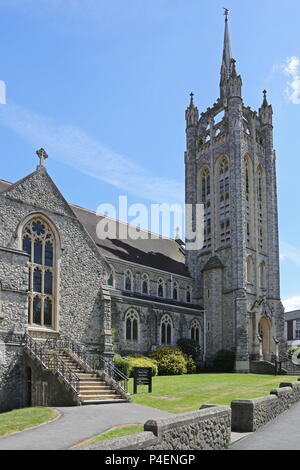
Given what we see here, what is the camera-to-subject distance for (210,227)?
152 feet

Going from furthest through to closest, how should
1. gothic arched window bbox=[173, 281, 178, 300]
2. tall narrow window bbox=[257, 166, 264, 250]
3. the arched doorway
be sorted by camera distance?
tall narrow window bbox=[257, 166, 264, 250], gothic arched window bbox=[173, 281, 178, 300], the arched doorway

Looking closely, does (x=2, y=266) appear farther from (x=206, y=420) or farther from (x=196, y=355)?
(x=196, y=355)

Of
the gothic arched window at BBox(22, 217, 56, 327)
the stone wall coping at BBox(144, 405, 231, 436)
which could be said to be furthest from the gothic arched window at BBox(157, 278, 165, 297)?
the stone wall coping at BBox(144, 405, 231, 436)

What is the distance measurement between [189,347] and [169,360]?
451 cm

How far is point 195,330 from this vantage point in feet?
137

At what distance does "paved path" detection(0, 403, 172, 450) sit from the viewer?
1093 cm

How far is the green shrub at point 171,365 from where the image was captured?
34250mm

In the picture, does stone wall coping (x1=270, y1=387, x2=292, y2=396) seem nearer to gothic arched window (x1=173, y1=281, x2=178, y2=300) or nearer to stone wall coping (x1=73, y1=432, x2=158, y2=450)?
stone wall coping (x1=73, y1=432, x2=158, y2=450)

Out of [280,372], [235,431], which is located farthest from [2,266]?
[280,372]

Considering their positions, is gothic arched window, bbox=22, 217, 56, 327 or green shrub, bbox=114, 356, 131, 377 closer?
gothic arched window, bbox=22, 217, 56, 327

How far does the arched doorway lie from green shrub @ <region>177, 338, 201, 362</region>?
7.43m

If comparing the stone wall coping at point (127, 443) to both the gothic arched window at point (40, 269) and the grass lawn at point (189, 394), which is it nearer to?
the grass lawn at point (189, 394)

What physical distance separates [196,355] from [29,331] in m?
19.5

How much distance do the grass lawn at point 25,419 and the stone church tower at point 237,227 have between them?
25.5 m
